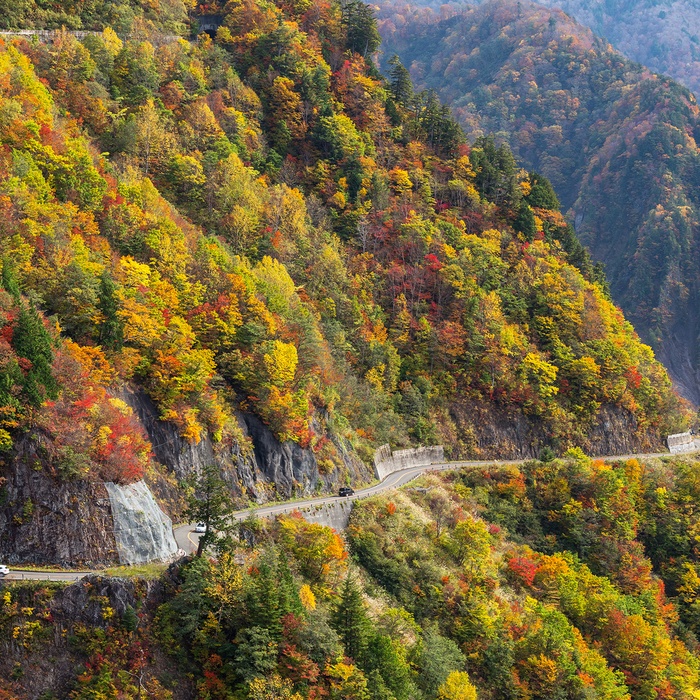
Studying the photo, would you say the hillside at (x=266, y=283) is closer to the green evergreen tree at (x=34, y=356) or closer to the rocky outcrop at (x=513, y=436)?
the green evergreen tree at (x=34, y=356)

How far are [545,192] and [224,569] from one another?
7440 cm

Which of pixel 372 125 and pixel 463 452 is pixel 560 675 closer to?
pixel 463 452

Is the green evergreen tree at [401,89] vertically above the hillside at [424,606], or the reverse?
the green evergreen tree at [401,89]

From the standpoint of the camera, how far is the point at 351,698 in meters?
40.9

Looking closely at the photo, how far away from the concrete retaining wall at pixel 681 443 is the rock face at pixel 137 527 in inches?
2588

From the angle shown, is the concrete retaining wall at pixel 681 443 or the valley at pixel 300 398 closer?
the valley at pixel 300 398

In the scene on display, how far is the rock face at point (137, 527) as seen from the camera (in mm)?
40938

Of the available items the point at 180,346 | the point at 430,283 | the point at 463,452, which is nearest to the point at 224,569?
the point at 180,346

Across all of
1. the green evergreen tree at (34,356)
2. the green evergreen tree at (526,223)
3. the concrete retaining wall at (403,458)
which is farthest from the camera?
the green evergreen tree at (526,223)

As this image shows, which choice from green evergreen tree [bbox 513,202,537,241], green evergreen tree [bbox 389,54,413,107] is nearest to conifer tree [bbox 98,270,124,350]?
green evergreen tree [bbox 513,202,537,241]

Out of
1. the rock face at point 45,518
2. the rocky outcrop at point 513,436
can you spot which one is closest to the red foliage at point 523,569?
the rocky outcrop at point 513,436

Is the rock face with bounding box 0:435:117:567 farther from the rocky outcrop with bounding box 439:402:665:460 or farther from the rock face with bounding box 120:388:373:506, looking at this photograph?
the rocky outcrop with bounding box 439:402:665:460

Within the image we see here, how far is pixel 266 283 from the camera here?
6594 centimetres

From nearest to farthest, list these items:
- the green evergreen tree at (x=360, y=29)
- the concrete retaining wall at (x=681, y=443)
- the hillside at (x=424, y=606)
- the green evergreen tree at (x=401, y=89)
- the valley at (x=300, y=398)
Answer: the hillside at (x=424, y=606)
the valley at (x=300, y=398)
the concrete retaining wall at (x=681, y=443)
the green evergreen tree at (x=360, y=29)
the green evergreen tree at (x=401, y=89)
